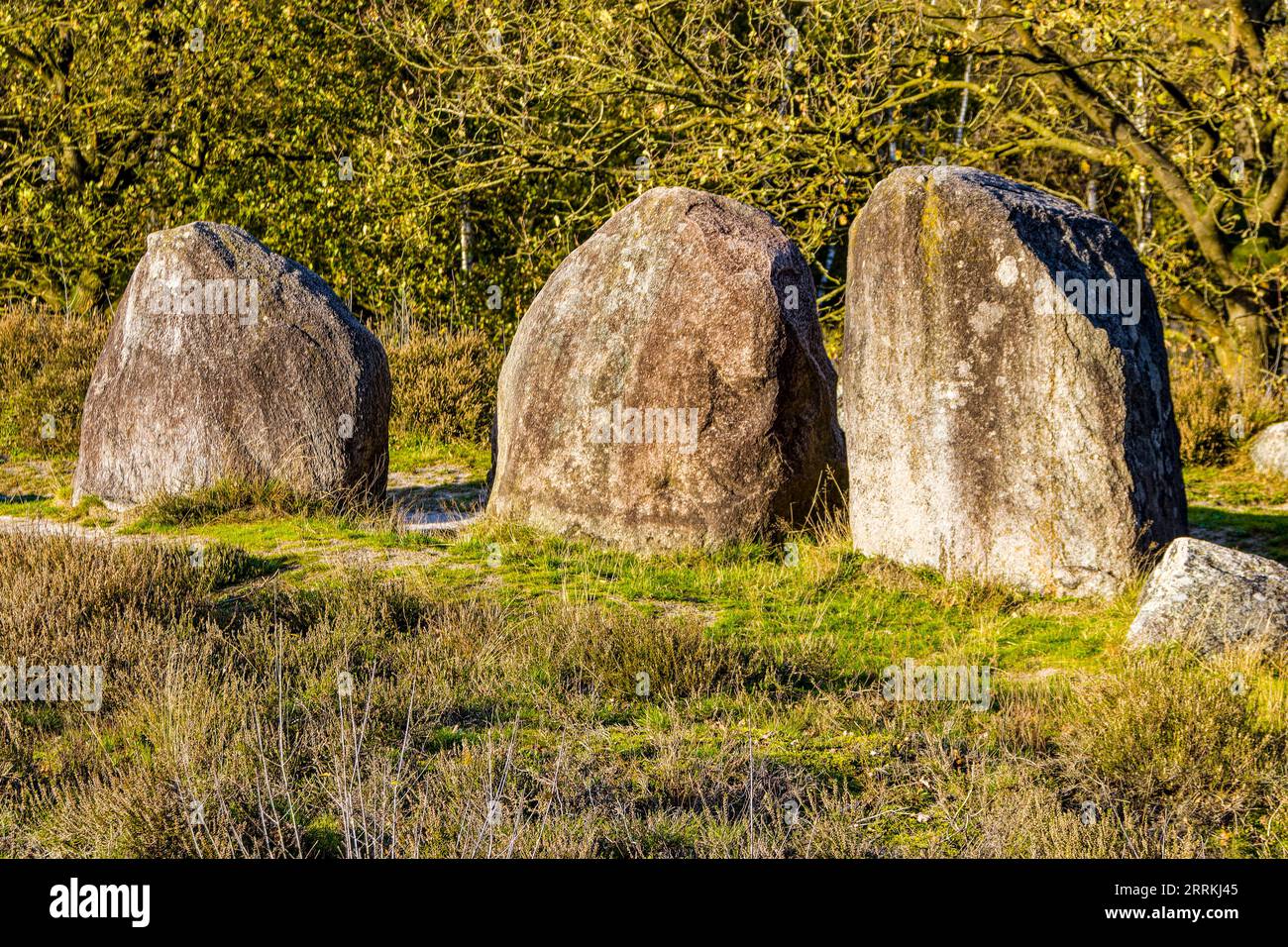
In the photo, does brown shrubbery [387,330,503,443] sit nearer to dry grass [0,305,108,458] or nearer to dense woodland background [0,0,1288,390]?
dense woodland background [0,0,1288,390]

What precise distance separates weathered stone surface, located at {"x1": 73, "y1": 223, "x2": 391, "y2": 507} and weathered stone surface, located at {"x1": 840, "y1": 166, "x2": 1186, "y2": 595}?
4.17 metres

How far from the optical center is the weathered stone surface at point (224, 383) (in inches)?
387

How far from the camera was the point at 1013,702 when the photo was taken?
19.1 ft

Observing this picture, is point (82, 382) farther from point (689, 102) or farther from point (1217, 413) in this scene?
point (1217, 413)

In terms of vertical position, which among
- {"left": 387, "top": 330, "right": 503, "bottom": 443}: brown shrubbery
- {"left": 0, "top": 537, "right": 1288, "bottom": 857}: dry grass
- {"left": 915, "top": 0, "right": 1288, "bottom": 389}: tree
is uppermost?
{"left": 915, "top": 0, "right": 1288, "bottom": 389}: tree

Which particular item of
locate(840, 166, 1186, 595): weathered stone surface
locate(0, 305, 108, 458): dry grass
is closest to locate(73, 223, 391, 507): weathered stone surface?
locate(0, 305, 108, 458): dry grass

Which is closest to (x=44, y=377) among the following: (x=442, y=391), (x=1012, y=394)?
(x=442, y=391)

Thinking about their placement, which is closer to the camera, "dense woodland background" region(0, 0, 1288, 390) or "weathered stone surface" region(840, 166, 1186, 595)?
"weathered stone surface" region(840, 166, 1186, 595)

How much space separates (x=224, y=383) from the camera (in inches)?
388

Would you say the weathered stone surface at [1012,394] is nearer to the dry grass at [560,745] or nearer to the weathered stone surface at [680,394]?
the weathered stone surface at [680,394]

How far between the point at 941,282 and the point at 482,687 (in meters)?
3.78

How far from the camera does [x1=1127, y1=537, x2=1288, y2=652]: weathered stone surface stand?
643 cm
